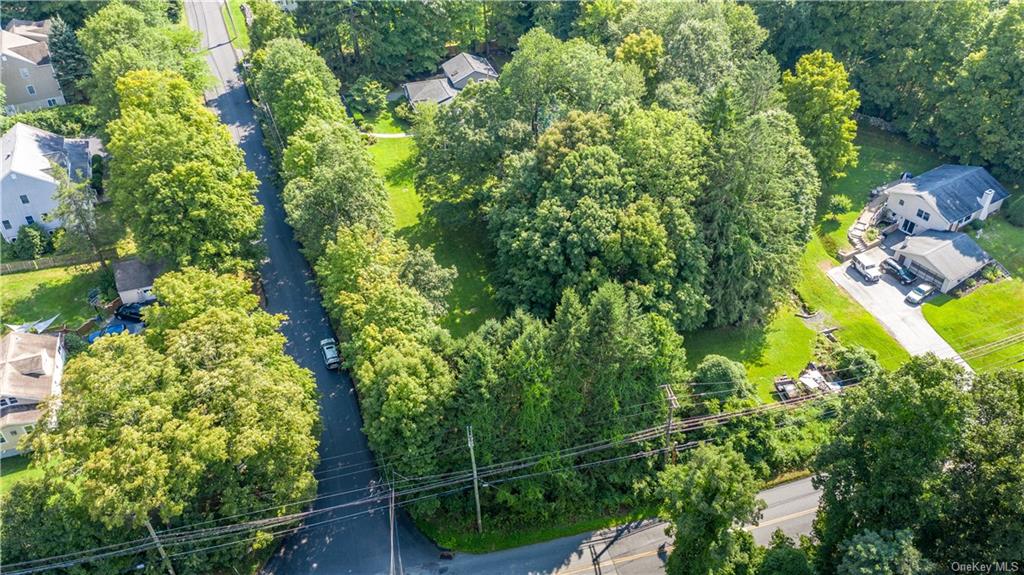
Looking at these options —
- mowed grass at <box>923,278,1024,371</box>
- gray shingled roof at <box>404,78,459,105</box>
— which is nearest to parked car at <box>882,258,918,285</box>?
Result: mowed grass at <box>923,278,1024,371</box>

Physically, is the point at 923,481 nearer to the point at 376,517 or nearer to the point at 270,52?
the point at 376,517

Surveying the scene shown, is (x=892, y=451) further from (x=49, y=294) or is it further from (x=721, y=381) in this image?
(x=49, y=294)

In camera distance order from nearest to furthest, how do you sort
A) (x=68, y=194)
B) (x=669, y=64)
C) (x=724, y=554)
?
(x=724, y=554) < (x=68, y=194) < (x=669, y=64)

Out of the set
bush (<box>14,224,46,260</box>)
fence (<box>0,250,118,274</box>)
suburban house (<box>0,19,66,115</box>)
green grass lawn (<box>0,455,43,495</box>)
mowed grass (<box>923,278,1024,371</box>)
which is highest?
suburban house (<box>0,19,66,115</box>)

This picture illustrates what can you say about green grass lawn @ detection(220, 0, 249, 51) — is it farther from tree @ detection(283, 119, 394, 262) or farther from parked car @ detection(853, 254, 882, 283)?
parked car @ detection(853, 254, 882, 283)

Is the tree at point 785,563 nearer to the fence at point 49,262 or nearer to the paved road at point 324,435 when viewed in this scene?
the paved road at point 324,435

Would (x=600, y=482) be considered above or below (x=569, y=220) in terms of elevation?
below

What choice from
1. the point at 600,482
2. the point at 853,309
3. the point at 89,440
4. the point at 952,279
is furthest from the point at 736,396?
the point at 89,440
